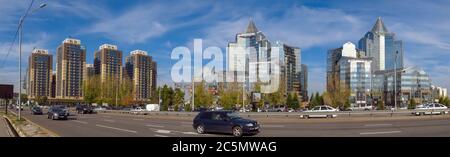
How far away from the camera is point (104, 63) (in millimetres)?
141125

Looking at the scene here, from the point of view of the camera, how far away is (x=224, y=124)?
23.2 meters

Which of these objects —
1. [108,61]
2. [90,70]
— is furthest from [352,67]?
[90,70]

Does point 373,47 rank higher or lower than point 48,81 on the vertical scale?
higher

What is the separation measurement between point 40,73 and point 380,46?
391 feet

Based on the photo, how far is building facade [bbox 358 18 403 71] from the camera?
141375mm

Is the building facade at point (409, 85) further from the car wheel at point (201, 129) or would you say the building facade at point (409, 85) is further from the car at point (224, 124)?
the car wheel at point (201, 129)

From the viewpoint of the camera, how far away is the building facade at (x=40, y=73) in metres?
124

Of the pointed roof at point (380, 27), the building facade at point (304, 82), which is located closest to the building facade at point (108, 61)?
the building facade at point (304, 82)

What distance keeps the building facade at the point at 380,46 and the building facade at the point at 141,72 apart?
7919 cm

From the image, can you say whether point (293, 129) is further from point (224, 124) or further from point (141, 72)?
point (141, 72)

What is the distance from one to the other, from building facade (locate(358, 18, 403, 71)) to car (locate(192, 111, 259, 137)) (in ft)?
402

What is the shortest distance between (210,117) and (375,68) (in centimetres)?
15194
